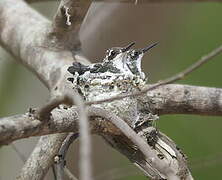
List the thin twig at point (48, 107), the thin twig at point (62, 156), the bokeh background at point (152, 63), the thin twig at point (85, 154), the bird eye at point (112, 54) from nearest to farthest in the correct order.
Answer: the thin twig at point (85, 154) → the thin twig at point (48, 107) → the thin twig at point (62, 156) → the bird eye at point (112, 54) → the bokeh background at point (152, 63)

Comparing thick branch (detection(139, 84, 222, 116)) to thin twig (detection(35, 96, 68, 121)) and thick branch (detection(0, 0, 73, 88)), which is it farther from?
thin twig (detection(35, 96, 68, 121))

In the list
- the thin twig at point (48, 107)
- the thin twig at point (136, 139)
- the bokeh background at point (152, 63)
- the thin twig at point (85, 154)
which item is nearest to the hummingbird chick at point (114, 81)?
the thin twig at point (136, 139)

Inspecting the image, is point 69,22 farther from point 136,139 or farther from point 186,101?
point 136,139

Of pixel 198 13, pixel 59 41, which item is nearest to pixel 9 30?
pixel 59 41

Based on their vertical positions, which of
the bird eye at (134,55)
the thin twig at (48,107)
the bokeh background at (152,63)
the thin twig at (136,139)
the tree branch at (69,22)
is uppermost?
the bokeh background at (152,63)

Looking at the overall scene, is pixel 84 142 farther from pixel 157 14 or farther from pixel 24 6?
pixel 157 14

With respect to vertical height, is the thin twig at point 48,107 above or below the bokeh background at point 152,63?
below

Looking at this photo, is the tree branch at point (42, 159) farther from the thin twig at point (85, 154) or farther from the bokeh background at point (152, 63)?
the bokeh background at point (152, 63)

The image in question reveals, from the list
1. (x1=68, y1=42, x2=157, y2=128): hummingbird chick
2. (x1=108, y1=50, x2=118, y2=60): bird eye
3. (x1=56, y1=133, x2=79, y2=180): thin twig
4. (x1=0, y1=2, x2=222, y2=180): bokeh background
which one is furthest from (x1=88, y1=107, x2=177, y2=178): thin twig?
(x1=0, y1=2, x2=222, y2=180): bokeh background
